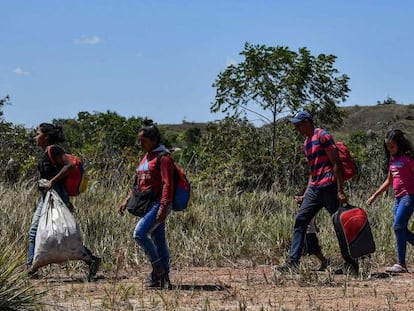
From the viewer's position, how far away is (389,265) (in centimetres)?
935

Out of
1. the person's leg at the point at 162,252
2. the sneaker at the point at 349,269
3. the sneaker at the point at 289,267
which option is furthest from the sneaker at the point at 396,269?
the person's leg at the point at 162,252

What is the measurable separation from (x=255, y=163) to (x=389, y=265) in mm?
5377

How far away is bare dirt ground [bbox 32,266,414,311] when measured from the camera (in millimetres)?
6371

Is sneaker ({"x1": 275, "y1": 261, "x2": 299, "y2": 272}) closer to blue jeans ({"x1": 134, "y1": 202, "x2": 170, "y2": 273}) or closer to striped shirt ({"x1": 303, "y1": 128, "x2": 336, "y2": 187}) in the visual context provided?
striped shirt ({"x1": 303, "y1": 128, "x2": 336, "y2": 187})

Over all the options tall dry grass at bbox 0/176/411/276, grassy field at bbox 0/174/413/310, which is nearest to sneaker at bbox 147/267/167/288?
grassy field at bbox 0/174/413/310

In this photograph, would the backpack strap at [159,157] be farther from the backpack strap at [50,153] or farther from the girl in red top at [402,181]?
the girl in red top at [402,181]

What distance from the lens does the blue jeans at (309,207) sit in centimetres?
818

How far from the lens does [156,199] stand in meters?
7.38

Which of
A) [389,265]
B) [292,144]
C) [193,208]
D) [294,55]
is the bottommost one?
[389,265]

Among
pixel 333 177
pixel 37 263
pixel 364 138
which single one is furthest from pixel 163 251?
pixel 364 138

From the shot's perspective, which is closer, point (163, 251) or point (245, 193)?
point (163, 251)

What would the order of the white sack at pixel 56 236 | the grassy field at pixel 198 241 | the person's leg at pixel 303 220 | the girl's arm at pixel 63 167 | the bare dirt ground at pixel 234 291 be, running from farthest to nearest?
1. the person's leg at pixel 303 220
2. the girl's arm at pixel 63 167
3. the white sack at pixel 56 236
4. the grassy field at pixel 198 241
5. the bare dirt ground at pixel 234 291

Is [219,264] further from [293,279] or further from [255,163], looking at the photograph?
[255,163]

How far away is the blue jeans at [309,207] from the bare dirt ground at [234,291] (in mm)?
360
